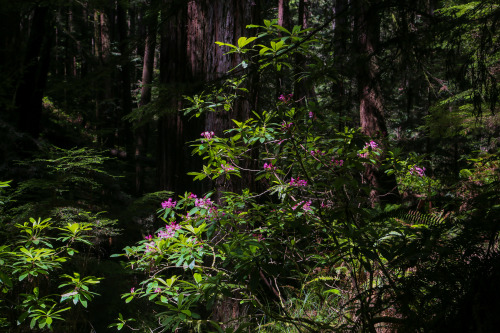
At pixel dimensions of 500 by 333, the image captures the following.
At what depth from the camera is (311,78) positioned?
94.0 inches

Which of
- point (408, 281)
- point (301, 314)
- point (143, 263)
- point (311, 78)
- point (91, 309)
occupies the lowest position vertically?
point (91, 309)

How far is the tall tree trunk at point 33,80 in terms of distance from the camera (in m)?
6.46

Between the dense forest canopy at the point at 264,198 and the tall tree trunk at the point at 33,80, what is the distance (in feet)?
0.11

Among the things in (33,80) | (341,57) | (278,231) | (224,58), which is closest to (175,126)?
(224,58)

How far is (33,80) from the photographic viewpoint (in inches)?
261

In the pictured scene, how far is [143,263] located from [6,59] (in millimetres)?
6228

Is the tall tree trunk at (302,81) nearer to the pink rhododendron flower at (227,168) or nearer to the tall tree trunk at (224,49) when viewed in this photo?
the tall tree trunk at (224,49)

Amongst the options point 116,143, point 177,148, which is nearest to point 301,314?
point 177,148

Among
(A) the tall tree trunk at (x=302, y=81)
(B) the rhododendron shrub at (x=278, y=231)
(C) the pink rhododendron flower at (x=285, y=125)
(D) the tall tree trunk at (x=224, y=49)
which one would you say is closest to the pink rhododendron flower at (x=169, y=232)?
(B) the rhododendron shrub at (x=278, y=231)

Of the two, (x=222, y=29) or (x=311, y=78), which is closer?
(x=311, y=78)

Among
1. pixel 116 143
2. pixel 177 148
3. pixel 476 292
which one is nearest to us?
pixel 476 292

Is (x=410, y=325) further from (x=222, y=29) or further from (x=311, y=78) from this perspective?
(x=222, y=29)

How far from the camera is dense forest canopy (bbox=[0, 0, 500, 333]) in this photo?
1978mm

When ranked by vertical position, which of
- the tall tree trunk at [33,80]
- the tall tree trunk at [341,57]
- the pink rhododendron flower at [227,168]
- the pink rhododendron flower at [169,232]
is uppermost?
the tall tree trunk at [33,80]
